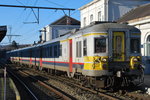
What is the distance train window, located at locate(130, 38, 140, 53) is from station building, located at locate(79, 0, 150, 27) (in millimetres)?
21846

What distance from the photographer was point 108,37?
40.9ft

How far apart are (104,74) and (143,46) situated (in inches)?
451

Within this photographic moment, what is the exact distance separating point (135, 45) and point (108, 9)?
22.7m

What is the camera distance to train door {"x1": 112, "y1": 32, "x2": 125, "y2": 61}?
491 inches

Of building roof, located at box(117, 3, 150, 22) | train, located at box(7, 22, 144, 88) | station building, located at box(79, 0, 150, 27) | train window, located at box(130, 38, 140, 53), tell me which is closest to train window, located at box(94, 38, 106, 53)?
train, located at box(7, 22, 144, 88)

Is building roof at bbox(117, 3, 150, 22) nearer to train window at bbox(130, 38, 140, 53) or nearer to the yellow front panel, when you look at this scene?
train window at bbox(130, 38, 140, 53)

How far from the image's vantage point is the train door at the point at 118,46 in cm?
→ 1246

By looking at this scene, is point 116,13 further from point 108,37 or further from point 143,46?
point 108,37

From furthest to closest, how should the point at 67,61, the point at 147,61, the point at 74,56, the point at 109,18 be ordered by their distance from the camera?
1. the point at 109,18
2. the point at 147,61
3. the point at 67,61
4. the point at 74,56

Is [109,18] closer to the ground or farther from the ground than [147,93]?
farther from the ground

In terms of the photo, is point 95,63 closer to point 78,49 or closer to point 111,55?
point 111,55

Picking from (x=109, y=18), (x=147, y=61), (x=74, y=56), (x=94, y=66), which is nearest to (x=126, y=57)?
(x=94, y=66)

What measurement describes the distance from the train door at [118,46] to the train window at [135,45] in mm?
452

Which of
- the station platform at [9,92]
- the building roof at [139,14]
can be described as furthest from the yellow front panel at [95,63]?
the building roof at [139,14]
